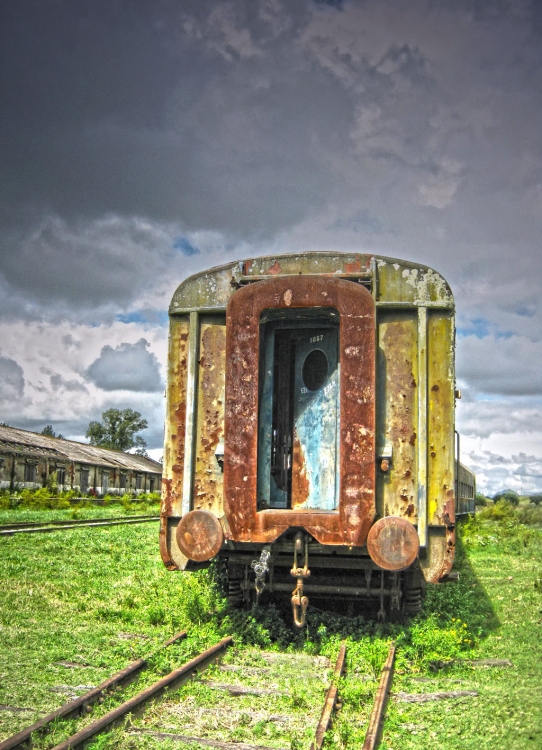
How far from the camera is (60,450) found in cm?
4316

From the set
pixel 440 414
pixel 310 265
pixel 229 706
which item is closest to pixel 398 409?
pixel 440 414

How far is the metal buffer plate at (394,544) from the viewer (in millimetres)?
5973

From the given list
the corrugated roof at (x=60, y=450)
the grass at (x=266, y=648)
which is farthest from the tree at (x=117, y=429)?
the grass at (x=266, y=648)

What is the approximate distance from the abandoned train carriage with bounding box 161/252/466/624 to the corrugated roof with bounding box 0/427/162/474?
3106 centimetres

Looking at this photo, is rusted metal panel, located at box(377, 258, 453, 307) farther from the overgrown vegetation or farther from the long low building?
the long low building

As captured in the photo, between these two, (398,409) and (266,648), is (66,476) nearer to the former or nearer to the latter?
(266,648)

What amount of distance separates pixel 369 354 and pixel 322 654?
2963 millimetres

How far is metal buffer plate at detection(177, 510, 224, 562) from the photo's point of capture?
6.37 meters

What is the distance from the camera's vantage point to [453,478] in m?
6.42

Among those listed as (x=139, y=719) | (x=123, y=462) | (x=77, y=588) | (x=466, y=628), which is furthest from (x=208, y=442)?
(x=123, y=462)

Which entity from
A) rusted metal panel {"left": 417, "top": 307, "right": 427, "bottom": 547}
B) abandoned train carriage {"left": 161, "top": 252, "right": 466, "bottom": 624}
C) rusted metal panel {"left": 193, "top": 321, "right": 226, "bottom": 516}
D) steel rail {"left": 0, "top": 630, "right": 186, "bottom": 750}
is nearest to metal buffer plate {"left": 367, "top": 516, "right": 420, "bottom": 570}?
abandoned train carriage {"left": 161, "top": 252, "right": 466, "bottom": 624}

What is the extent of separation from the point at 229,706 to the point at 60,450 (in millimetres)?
40592

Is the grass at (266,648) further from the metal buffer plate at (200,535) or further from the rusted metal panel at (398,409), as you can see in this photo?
the rusted metal panel at (398,409)

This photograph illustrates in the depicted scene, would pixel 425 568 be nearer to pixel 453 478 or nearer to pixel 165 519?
pixel 453 478
